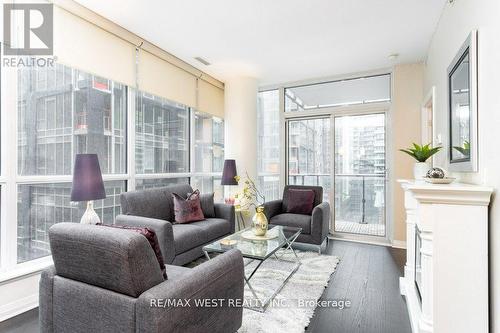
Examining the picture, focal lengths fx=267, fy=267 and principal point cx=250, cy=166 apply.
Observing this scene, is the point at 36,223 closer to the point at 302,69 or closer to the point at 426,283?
the point at 426,283

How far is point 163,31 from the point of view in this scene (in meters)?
3.16

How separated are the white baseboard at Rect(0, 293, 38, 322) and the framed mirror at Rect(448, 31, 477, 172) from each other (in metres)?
3.50

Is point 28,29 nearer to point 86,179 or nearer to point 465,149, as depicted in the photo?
point 86,179

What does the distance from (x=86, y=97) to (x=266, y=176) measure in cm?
331

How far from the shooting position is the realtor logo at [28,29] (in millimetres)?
2244

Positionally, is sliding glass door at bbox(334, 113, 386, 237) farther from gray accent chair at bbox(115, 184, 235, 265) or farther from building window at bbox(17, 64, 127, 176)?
building window at bbox(17, 64, 127, 176)

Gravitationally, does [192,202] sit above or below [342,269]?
above

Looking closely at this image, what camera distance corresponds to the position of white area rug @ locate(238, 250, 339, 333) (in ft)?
6.44

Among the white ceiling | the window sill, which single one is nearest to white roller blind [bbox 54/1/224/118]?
the white ceiling

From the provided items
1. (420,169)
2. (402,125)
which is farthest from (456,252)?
(402,125)

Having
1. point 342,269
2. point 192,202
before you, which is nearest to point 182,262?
point 192,202

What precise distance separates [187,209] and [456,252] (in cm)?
267

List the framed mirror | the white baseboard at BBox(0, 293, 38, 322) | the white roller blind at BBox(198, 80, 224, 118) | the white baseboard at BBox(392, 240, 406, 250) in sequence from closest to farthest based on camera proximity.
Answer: the framed mirror < the white baseboard at BBox(0, 293, 38, 322) < the white baseboard at BBox(392, 240, 406, 250) < the white roller blind at BBox(198, 80, 224, 118)

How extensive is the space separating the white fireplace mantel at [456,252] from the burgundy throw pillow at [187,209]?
8.20 ft
